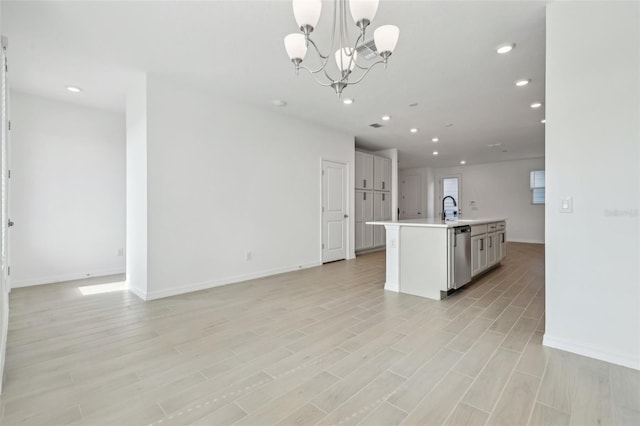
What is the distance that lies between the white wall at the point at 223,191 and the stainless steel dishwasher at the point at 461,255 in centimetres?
263

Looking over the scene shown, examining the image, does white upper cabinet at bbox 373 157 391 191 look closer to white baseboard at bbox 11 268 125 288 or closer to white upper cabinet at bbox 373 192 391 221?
white upper cabinet at bbox 373 192 391 221

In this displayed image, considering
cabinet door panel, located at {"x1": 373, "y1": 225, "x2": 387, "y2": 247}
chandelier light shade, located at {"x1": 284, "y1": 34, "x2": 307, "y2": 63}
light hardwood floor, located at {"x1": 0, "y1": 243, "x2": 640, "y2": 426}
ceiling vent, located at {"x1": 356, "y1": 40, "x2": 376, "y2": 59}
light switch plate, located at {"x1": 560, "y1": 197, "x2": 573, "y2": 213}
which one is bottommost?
light hardwood floor, located at {"x1": 0, "y1": 243, "x2": 640, "y2": 426}

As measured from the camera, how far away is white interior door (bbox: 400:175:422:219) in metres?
11.1

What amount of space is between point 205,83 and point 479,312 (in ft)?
13.8

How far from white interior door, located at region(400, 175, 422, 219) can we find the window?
350cm

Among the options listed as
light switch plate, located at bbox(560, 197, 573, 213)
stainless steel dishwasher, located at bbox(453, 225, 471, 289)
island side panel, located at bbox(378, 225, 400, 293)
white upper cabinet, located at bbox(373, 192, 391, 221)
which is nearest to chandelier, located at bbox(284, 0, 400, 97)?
light switch plate, located at bbox(560, 197, 573, 213)

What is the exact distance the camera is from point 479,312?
3074 millimetres

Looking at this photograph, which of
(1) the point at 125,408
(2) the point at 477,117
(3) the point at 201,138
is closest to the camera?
(1) the point at 125,408

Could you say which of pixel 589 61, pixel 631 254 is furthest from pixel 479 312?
pixel 589 61

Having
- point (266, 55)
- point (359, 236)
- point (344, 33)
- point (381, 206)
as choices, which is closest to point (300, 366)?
point (344, 33)

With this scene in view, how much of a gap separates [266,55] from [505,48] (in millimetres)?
2389

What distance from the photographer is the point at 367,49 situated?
2.82 meters

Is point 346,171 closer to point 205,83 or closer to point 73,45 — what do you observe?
point 205,83

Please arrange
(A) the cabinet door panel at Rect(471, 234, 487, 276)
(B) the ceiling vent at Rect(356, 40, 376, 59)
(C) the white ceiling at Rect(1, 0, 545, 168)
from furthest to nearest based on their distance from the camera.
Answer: (A) the cabinet door panel at Rect(471, 234, 487, 276) → (B) the ceiling vent at Rect(356, 40, 376, 59) → (C) the white ceiling at Rect(1, 0, 545, 168)
